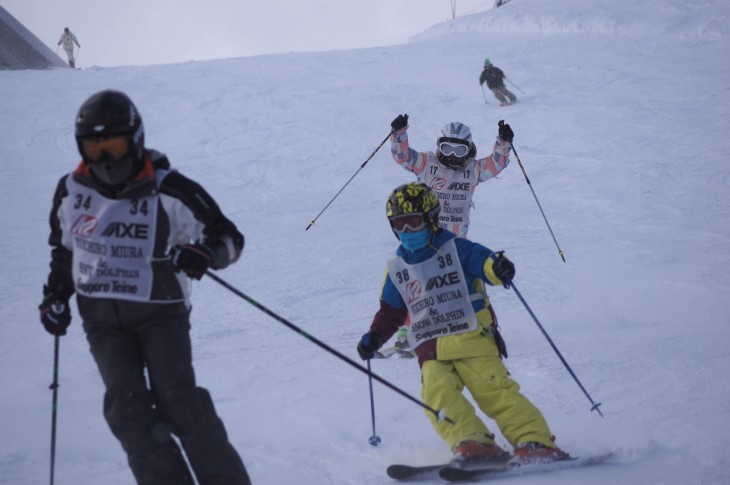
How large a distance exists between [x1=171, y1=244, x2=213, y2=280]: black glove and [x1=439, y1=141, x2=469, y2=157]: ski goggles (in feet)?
13.3

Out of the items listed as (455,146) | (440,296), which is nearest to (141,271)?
(440,296)

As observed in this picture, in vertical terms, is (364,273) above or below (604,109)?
below

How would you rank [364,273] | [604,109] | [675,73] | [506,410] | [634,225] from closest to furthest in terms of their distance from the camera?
[506,410]
[364,273]
[634,225]
[604,109]
[675,73]

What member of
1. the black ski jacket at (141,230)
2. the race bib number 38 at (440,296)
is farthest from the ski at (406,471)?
the black ski jacket at (141,230)

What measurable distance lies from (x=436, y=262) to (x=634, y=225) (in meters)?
7.15

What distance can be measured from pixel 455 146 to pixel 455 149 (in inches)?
1.1

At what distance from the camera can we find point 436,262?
415 centimetres

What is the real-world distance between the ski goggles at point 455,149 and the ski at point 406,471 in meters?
3.63

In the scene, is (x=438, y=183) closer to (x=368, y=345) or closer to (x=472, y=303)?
(x=472, y=303)

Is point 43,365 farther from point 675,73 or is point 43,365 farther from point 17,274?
point 675,73

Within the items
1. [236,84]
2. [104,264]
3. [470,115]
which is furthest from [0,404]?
[236,84]

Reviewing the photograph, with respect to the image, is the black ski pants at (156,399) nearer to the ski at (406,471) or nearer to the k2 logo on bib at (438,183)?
the ski at (406,471)

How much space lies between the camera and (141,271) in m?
3.07

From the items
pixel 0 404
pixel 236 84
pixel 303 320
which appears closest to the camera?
pixel 0 404
